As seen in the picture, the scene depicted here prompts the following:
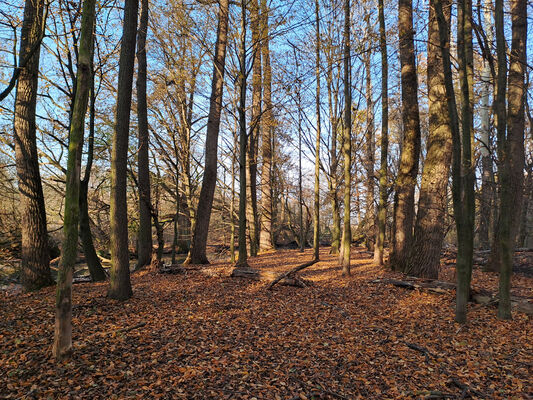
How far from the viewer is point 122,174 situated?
18.4ft

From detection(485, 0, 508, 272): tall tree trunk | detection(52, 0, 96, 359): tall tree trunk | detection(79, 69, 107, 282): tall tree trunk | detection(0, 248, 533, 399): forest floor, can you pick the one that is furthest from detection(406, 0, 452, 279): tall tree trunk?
detection(79, 69, 107, 282): tall tree trunk

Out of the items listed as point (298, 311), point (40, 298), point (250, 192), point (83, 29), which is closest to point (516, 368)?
point (298, 311)

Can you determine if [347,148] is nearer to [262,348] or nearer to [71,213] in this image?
[262,348]

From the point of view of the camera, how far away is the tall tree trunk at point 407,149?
28.3 feet

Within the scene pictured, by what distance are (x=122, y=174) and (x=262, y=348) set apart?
3897mm

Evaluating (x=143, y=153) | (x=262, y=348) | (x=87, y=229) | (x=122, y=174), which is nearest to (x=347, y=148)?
(x=122, y=174)

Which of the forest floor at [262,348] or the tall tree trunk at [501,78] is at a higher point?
the tall tree trunk at [501,78]

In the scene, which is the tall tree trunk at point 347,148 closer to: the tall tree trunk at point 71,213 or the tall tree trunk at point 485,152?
the tall tree trunk at point 485,152

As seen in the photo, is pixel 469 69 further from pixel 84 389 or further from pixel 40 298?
pixel 40 298

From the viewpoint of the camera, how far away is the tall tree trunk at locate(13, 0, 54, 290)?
6.29 metres

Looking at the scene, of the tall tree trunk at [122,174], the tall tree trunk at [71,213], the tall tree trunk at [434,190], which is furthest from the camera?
the tall tree trunk at [434,190]

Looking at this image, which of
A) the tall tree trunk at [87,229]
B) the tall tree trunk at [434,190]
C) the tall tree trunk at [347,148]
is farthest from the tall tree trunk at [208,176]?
the tall tree trunk at [434,190]

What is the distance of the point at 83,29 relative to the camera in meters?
3.56

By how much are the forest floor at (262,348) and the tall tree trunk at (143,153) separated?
9.79ft
